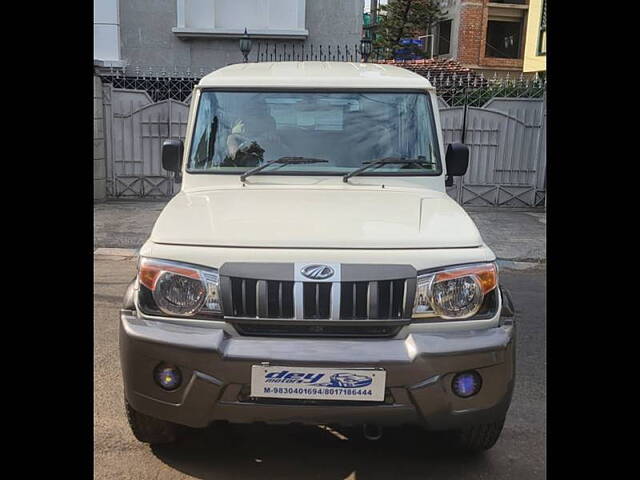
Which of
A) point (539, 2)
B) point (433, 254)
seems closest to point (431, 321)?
point (433, 254)

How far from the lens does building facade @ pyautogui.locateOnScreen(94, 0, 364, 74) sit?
46.9ft

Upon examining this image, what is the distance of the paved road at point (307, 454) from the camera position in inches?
126

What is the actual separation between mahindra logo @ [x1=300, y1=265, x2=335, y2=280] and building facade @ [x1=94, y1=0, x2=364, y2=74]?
12486 millimetres

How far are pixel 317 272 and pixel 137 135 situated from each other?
989 centimetres

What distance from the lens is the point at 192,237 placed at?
2906 millimetres

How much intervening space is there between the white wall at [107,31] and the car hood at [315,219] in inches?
479

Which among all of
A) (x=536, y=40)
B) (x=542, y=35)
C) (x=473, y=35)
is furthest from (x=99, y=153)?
(x=473, y=35)

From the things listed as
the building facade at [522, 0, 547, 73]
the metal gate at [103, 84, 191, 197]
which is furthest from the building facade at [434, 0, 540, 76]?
the metal gate at [103, 84, 191, 197]

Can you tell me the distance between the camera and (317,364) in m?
2.66

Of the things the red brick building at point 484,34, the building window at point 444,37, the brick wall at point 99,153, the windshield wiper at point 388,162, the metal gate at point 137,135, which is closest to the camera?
the windshield wiper at point 388,162

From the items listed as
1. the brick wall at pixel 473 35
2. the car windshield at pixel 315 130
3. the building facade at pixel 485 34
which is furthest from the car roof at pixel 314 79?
the brick wall at pixel 473 35

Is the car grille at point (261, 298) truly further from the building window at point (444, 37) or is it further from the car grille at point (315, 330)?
the building window at point (444, 37)

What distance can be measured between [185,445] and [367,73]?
9.00 ft

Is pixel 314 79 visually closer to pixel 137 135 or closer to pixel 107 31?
pixel 137 135
